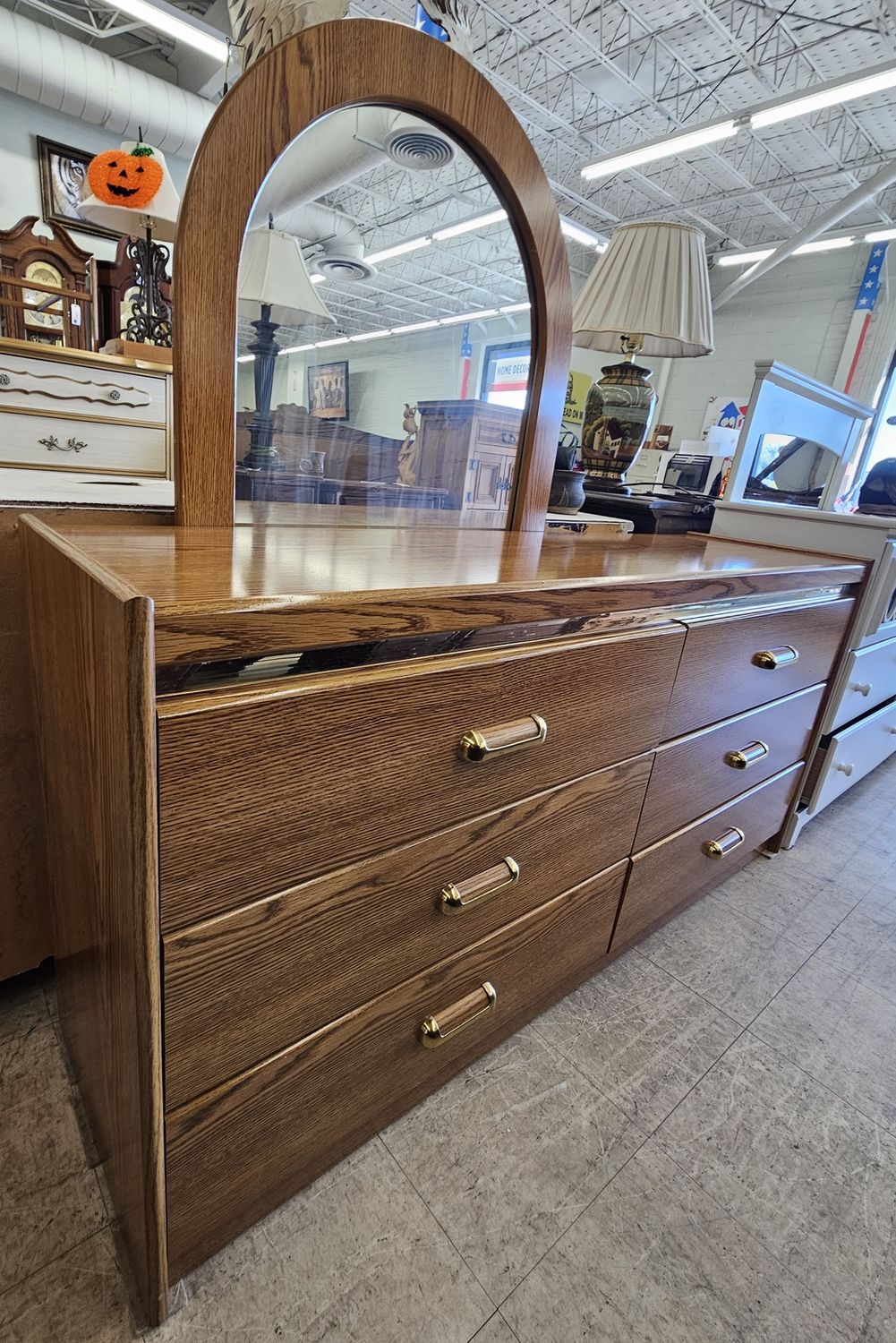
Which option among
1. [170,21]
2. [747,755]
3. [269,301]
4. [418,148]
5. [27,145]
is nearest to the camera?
[269,301]

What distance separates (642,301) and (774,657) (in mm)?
845

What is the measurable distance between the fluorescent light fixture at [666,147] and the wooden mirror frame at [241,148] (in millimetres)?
3450

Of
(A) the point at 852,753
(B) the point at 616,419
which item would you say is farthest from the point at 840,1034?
(B) the point at 616,419

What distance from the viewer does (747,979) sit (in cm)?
118

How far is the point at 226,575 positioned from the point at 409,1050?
0.61 metres

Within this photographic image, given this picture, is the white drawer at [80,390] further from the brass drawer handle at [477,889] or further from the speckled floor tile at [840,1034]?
the speckled floor tile at [840,1034]

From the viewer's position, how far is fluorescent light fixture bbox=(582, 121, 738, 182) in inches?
128

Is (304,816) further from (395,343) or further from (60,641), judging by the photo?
(395,343)

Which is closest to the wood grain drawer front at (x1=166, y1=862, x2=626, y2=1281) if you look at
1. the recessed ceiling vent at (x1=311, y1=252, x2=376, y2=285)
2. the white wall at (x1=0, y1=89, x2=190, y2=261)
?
the recessed ceiling vent at (x1=311, y1=252, x2=376, y2=285)

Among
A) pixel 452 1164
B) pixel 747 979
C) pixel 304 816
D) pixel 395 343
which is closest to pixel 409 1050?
pixel 452 1164

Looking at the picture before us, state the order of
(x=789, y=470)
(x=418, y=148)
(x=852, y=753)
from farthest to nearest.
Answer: (x=789, y=470) → (x=852, y=753) → (x=418, y=148)

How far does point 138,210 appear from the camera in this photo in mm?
1354

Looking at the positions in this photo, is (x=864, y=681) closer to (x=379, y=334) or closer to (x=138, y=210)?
(x=379, y=334)

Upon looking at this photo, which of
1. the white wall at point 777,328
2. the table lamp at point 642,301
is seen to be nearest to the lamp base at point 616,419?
the table lamp at point 642,301
